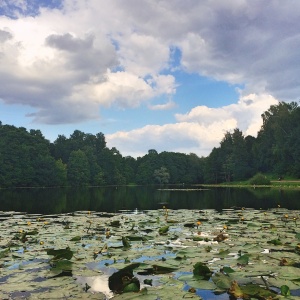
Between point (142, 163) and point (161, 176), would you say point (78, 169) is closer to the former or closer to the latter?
point (161, 176)

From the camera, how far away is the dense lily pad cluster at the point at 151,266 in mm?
5152

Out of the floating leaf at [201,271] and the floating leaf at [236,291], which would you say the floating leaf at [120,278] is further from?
the floating leaf at [236,291]

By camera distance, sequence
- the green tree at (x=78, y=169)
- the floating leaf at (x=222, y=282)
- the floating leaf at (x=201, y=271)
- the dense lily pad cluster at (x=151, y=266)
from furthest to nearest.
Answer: the green tree at (x=78, y=169) → the floating leaf at (x=201, y=271) → the floating leaf at (x=222, y=282) → the dense lily pad cluster at (x=151, y=266)

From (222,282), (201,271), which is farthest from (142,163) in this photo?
(222,282)

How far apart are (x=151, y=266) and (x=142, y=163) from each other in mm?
130084

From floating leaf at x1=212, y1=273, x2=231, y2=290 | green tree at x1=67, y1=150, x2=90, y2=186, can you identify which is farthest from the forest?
floating leaf at x1=212, y1=273, x2=231, y2=290

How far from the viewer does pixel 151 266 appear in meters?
6.74

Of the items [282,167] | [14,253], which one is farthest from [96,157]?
[14,253]

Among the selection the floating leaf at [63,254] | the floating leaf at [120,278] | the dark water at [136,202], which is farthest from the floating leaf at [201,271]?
the dark water at [136,202]

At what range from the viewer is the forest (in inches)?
3177

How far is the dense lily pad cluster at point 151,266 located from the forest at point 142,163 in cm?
7122

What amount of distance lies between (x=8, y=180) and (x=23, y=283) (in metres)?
76.0

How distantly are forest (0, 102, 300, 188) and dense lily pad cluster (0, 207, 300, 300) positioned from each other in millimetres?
71215

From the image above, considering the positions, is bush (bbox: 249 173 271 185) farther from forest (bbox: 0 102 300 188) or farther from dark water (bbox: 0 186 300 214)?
dark water (bbox: 0 186 300 214)
